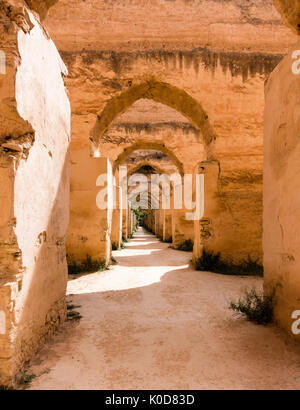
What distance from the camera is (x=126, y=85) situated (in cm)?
546

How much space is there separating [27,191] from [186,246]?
7320mm

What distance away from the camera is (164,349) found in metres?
2.13

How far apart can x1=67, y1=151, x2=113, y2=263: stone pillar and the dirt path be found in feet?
5.63

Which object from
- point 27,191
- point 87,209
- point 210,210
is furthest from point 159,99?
point 27,191

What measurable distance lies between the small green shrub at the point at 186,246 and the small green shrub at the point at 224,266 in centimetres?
321

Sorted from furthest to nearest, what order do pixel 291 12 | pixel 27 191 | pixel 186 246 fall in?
pixel 186 246
pixel 291 12
pixel 27 191

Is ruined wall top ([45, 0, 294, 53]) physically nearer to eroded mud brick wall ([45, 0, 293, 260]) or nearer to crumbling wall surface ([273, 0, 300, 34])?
eroded mud brick wall ([45, 0, 293, 260])

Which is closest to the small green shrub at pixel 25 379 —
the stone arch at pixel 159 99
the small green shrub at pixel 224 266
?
the small green shrub at pixel 224 266

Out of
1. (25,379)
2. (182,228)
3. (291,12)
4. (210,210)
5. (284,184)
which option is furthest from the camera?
(182,228)

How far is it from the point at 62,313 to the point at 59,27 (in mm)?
5793

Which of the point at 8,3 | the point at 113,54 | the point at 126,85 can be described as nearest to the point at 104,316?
the point at 8,3

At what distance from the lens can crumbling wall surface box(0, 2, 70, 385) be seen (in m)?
1.62

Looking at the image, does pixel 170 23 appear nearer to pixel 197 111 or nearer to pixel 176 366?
pixel 197 111

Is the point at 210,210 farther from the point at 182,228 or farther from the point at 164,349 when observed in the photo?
the point at 164,349
